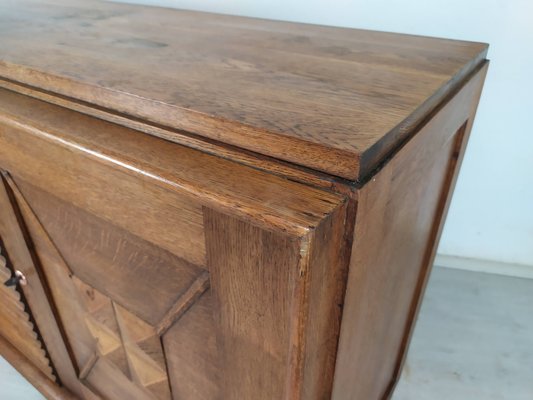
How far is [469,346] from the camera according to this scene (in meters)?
1.10

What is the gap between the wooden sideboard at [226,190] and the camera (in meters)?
0.39

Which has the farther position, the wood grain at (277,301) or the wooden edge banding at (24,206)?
the wooden edge banding at (24,206)

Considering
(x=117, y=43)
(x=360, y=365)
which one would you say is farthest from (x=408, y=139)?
(x=117, y=43)

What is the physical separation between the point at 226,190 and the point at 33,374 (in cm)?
89

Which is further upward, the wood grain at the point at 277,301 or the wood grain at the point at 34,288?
the wood grain at the point at 277,301

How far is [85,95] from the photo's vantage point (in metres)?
0.50

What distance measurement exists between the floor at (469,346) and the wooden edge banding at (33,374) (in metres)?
0.04

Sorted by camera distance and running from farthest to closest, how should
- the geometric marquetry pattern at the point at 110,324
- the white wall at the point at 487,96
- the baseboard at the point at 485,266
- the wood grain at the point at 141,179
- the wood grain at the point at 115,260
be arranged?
the baseboard at the point at 485,266
the white wall at the point at 487,96
the geometric marquetry pattern at the point at 110,324
the wood grain at the point at 115,260
the wood grain at the point at 141,179

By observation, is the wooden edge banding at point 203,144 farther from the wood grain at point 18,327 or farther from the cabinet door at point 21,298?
the wood grain at point 18,327

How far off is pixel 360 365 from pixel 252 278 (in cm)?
30

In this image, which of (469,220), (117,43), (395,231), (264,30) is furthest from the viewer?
(469,220)

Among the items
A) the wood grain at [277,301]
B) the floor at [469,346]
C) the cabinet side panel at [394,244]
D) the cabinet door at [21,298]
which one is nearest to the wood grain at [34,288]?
the cabinet door at [21,298]

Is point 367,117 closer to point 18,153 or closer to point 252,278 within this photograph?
point 252,278

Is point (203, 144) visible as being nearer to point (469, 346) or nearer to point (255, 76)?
point (255, 76)
